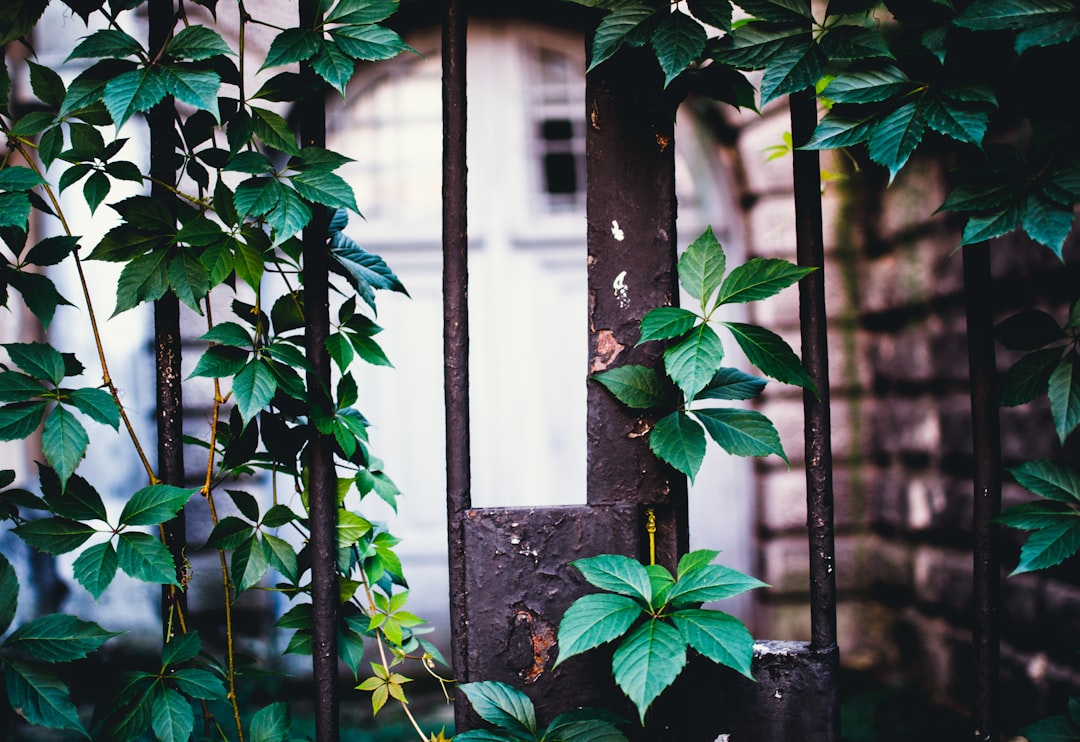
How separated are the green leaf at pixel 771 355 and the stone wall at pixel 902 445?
67.2 inches

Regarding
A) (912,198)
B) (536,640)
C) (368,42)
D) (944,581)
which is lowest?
(944,581)

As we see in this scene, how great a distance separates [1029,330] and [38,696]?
1138 millimetres

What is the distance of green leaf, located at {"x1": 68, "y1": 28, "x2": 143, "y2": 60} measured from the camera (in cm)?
79

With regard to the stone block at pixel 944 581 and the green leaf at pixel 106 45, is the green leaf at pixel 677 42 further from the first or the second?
the stone block at pixel 944 581

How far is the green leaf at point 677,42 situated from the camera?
797mm

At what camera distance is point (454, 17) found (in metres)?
0.86

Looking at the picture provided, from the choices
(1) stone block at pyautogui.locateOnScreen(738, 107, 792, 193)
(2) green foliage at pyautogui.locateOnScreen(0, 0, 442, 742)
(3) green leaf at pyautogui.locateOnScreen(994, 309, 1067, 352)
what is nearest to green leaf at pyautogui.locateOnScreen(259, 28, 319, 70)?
(2) green foliage at pyautogui.locateOnScreen(0, 0, 442, 742)

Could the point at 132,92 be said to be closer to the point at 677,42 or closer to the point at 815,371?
the point at 677,42

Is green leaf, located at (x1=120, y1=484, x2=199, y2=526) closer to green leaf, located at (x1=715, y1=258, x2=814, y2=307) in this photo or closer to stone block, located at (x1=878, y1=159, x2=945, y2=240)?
green leaf, located at (x1=715, y1=258, x2=814, y2=307)

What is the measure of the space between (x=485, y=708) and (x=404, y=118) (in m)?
3.06

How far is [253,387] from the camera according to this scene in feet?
2.74

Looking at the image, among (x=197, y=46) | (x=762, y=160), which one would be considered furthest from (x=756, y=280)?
(x=762, y=160)

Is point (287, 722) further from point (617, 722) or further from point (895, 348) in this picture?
Result: point (895, 348)

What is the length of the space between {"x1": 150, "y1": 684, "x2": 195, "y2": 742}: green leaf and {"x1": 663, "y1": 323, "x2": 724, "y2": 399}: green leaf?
0.62 m
